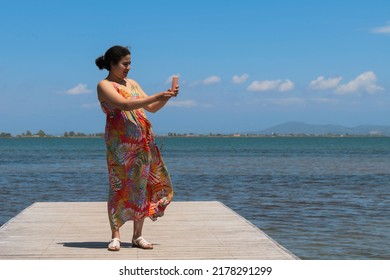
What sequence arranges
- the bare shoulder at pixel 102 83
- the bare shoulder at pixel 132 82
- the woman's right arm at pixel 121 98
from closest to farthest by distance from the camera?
the woman's right arm at pixel 121 98, the bare shoulder at pixel 102 83, the bare shoulder at pixel 132 82

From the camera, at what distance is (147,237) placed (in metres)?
9.16

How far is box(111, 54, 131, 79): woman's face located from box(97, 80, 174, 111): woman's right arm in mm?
161

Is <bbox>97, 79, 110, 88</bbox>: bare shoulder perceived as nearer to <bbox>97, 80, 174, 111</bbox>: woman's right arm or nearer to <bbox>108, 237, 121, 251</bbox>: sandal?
<bbox>97, 80, 174, 111</bbox>: woman's right arm

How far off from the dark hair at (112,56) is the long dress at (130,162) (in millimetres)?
262

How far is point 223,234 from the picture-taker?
363 inches

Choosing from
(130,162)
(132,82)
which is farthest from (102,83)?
(130,162)

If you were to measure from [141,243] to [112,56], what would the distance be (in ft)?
6.64

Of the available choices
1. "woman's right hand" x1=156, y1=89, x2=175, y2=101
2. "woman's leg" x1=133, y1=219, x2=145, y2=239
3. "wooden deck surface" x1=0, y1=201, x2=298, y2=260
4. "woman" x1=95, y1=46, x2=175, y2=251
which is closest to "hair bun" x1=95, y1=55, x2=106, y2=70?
"woman" x1=95, y1=46, x2=175, y2=251

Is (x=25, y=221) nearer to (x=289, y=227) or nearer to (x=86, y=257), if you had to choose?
(x=86, y=257)

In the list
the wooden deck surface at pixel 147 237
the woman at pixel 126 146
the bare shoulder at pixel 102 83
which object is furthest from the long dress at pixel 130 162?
the wooden deck surface at pixel 147 237

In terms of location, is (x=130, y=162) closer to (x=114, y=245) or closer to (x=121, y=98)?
(x=121, y=98)

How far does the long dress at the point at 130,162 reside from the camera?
7.78 meters

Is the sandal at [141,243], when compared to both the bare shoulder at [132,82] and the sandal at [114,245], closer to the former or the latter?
the sandal at [114,245]
